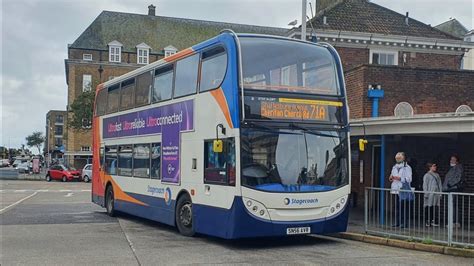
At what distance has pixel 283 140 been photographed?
11.0m

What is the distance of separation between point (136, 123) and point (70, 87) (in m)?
54.3

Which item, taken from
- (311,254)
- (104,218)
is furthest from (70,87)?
(311,254)

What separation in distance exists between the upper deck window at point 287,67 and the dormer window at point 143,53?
Result: 56.7m

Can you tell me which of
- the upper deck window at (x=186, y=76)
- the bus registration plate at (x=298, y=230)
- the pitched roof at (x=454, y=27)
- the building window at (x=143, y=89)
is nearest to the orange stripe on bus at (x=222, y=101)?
the upper deck window at (x=186, y=76)

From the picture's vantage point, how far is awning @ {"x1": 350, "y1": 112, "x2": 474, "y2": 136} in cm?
1200

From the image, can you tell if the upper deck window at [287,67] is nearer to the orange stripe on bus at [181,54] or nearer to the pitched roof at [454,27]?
the orange stripe on bus at [181,54]

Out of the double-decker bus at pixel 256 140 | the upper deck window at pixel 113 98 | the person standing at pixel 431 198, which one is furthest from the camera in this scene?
the upper deck window at pixel 113 98

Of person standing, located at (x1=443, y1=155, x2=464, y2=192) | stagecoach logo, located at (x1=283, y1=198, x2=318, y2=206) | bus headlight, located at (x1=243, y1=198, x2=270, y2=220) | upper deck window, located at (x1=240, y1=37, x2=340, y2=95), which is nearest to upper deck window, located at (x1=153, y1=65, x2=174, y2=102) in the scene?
upper deck window, located at (x1=240, y1=37, x2=340, y2=95)

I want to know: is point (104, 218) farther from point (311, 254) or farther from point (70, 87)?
point (70, 87)

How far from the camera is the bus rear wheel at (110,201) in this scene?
17609 mm

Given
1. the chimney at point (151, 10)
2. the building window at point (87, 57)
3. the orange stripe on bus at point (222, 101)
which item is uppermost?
the chimney at point (151, 10)

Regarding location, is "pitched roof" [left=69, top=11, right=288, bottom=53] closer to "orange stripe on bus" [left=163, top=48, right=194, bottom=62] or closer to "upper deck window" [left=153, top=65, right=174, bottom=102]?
"upper deck window" [left=153, top=65, right=174, bottom=102]

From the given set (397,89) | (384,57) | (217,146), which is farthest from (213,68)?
(384,57)

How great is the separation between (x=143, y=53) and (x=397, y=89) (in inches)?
2027
